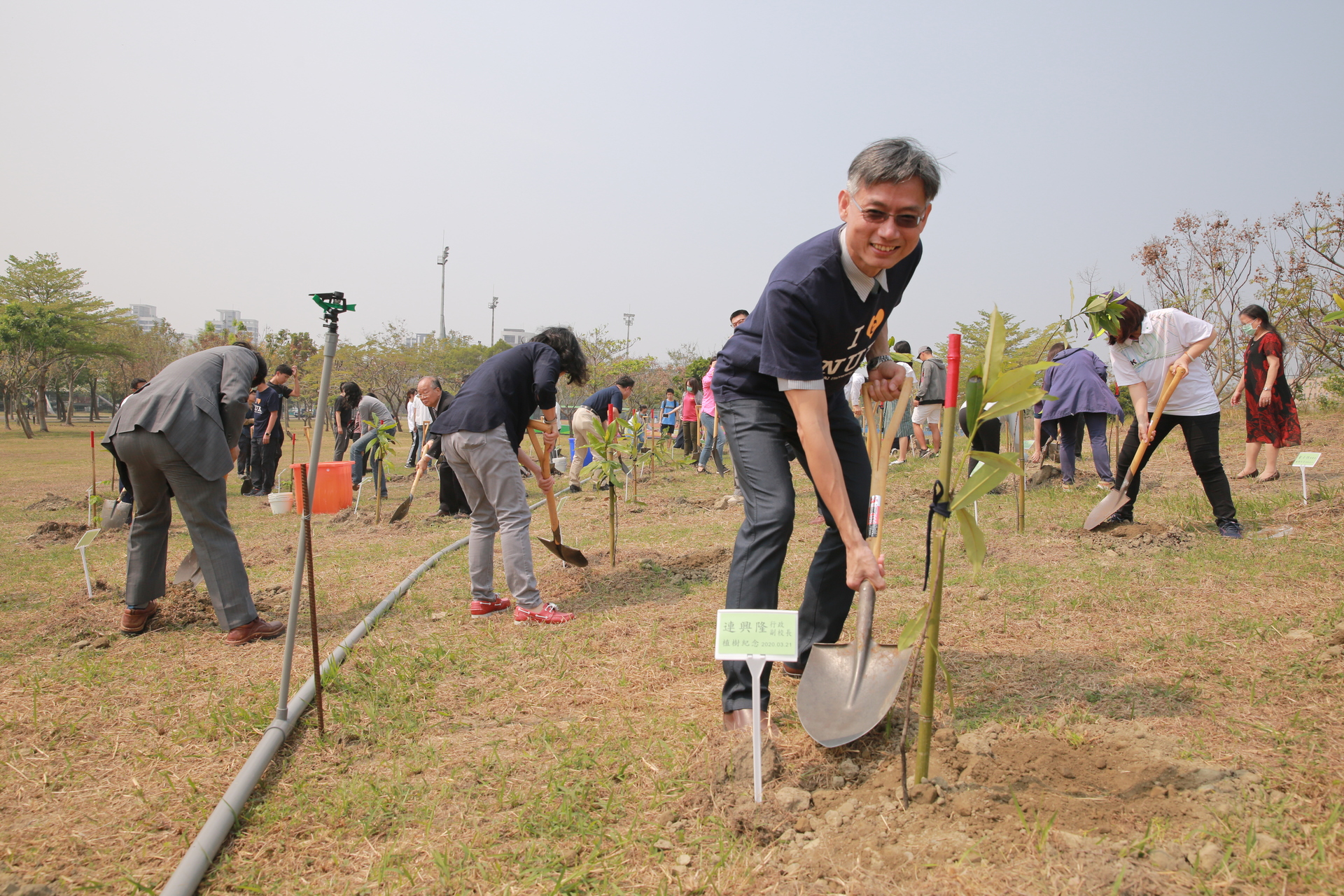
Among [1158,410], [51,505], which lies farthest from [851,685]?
[51,505]

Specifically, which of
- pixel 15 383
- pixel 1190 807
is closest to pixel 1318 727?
pixel 1190 807

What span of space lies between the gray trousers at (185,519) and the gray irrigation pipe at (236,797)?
759 millimetres

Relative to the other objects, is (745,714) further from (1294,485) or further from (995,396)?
(1294,485)

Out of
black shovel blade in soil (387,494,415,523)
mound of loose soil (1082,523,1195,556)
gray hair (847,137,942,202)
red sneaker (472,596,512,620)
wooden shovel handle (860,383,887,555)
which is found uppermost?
gray hair (847,137,942,202)

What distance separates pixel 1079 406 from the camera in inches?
278

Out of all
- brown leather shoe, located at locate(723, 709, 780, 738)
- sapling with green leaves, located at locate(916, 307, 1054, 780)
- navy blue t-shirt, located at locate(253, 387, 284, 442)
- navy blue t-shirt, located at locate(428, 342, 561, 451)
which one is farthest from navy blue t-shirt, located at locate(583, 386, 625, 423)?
sapling with green leaves, located at locate(916, 307, 1054, 780)

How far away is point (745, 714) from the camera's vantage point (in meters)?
2.19

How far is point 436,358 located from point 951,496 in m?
40.4

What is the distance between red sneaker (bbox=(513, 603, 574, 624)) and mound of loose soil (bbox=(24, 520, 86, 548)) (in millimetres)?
5435

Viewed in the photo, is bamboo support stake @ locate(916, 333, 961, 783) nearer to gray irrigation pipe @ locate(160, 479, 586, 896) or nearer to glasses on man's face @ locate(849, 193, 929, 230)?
glasses on man's face @ locate(849, 193, 929, 230)

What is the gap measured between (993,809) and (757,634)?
68cm

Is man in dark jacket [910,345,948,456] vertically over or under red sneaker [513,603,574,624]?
over

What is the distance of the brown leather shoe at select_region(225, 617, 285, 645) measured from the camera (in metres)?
3.65

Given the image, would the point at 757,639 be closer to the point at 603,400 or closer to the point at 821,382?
the point at 821,382
